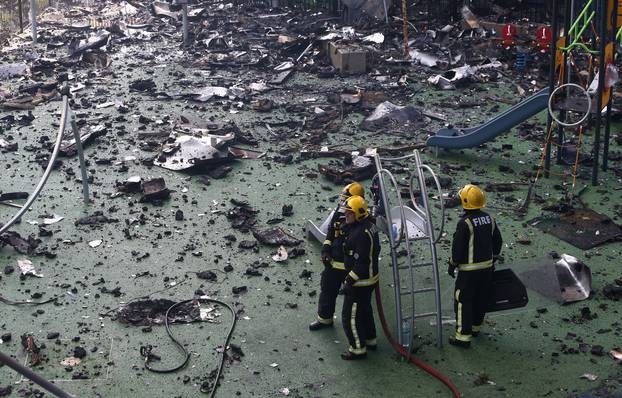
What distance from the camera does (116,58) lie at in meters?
19.4

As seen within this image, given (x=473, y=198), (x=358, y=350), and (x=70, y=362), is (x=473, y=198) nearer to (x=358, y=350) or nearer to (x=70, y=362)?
(x=358, y=350)

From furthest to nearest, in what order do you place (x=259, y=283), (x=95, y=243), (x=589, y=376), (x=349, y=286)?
(x=95, y=243) < (x=259, y=283) < (x=349, y=286) < (x=589, y=376)

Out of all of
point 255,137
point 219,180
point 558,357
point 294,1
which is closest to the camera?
point 558,357

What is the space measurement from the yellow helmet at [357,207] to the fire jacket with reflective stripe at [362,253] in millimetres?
66

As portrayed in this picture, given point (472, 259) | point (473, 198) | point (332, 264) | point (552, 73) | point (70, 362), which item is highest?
point (473, 198)

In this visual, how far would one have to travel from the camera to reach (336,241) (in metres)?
7.36

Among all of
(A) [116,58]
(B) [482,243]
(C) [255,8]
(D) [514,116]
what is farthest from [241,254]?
(C) [255,8]

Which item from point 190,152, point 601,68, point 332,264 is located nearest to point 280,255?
point 332,264

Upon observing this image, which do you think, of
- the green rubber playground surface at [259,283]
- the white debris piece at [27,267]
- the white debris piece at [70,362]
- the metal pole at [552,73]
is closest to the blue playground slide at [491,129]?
the green rubber playground surface at [259,283]

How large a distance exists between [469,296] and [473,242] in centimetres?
53

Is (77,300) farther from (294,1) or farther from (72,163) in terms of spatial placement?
(294,1)

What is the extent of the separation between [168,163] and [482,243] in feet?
19.9

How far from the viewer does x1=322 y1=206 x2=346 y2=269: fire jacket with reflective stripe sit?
7.35 metres

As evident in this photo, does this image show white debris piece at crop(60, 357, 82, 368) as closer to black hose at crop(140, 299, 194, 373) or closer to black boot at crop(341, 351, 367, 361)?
black hose at crop(140, 299, 194, 373)
